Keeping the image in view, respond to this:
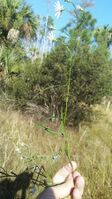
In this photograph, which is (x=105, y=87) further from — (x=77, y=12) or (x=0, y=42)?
(x=77, y=12)

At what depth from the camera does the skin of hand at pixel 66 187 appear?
1.16 meters

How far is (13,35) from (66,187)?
2165 cm

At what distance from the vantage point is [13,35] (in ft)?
73.8

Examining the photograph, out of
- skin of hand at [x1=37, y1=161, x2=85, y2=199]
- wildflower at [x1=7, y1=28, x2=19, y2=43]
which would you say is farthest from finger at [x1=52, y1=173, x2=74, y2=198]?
wildflower at [x1=7, y1=28, x2=19, y2=43]

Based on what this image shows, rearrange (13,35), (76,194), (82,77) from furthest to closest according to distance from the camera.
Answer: (13,35), (82,77), (76,194)

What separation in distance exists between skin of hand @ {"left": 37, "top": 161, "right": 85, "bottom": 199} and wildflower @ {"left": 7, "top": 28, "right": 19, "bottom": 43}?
20885mm

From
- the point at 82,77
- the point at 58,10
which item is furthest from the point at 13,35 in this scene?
the point at 58,10

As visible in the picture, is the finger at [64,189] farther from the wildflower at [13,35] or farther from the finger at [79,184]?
the wildflower at [13,35]

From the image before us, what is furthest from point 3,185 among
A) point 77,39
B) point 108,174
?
point 77,39

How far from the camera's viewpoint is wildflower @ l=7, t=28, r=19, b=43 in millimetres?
22000

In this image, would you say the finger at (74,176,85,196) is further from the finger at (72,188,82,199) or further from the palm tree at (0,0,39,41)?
the palm tree at (0,0,39,41)

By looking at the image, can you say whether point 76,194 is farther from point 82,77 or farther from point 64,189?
point 82,77

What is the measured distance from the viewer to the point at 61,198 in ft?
3.84

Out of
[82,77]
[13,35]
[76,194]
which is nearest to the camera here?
[76,194]
